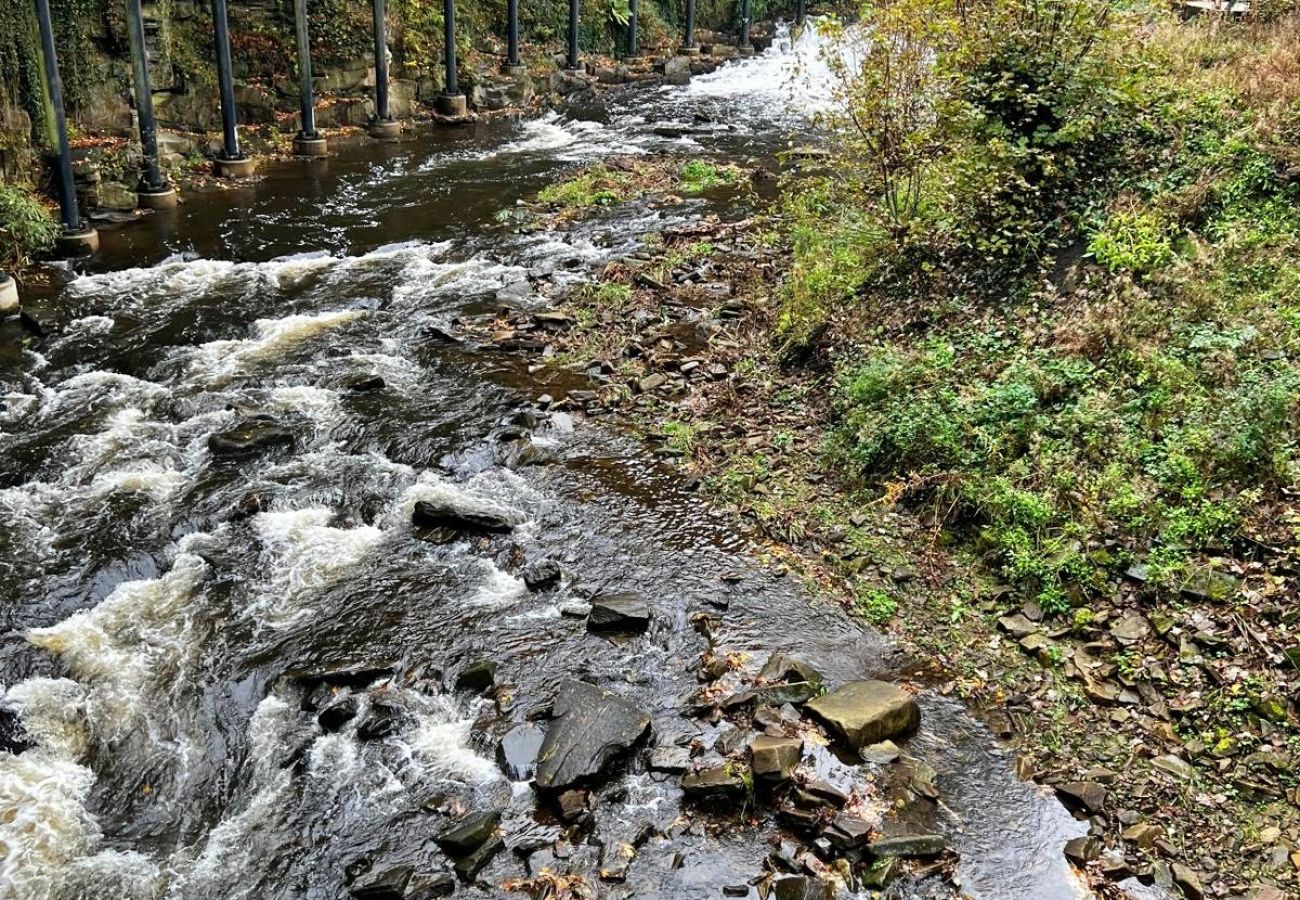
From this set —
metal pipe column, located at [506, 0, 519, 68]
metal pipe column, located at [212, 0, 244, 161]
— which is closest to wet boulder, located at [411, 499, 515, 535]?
metal pipe column, located at [212, 0, 244, 161]

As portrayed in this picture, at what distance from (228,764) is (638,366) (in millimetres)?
6619

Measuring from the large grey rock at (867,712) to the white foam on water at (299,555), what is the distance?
4006 mm

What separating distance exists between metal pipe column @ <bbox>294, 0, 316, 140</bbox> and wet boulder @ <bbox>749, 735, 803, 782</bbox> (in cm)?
1889

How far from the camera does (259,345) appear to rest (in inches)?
488

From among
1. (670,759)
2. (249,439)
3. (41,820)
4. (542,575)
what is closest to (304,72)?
(249,439)

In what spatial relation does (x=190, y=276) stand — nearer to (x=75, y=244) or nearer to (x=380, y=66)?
(x=75, y=244)

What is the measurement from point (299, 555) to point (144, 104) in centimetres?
1165

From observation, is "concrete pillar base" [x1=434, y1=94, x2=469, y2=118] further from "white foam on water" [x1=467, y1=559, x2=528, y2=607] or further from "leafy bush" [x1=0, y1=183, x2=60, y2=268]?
"white foam on water" [x1=467, y1=559, x2=528, y2=607]

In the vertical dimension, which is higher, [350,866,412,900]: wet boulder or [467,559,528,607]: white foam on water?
[467,559,528,607]: white foam on water

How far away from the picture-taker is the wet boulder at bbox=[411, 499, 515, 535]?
8562 mm

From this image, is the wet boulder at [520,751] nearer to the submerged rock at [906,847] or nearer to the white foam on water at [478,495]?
the submerged rock at [906,847]

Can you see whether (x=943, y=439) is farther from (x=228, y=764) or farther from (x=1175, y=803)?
(x=228, y=764)

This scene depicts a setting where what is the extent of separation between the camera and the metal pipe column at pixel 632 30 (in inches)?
1308

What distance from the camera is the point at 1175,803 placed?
18.5 ft
